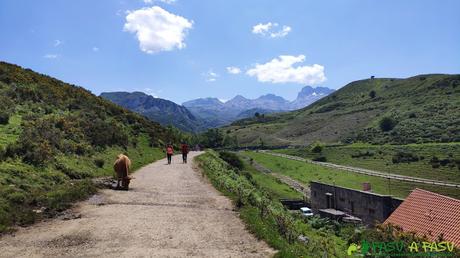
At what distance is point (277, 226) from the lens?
12.8 m

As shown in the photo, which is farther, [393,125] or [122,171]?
[393,125]

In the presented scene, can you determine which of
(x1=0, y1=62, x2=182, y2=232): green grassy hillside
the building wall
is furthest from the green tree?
(x1=0, y1=62, x2=182, y2=232): green grassy hillside

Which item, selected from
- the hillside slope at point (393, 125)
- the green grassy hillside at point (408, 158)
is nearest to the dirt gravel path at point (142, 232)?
the green grassy hillside at point (408, 158)

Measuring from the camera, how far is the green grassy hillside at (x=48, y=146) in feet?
46.0

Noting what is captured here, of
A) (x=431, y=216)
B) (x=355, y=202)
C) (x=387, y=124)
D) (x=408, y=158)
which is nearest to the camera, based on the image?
(x=431, y=216)

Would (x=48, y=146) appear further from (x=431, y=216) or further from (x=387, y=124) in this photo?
(x=387, y=124)

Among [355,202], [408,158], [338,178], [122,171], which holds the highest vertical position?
[122,171]

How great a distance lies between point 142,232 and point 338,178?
207 feet

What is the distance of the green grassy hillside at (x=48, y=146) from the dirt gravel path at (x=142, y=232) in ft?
4.13

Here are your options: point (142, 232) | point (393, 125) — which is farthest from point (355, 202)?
point (393, 125)

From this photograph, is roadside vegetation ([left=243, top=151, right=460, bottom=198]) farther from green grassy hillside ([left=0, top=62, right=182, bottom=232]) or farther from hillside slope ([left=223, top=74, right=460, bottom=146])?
green grassy hillside ([left=0, top=62, right=182, bottom=232])

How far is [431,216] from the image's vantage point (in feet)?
96.5

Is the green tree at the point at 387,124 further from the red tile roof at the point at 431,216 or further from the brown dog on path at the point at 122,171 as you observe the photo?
the brown dog on path at the point at 122,171

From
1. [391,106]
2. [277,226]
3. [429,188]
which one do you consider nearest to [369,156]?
[429,188]
